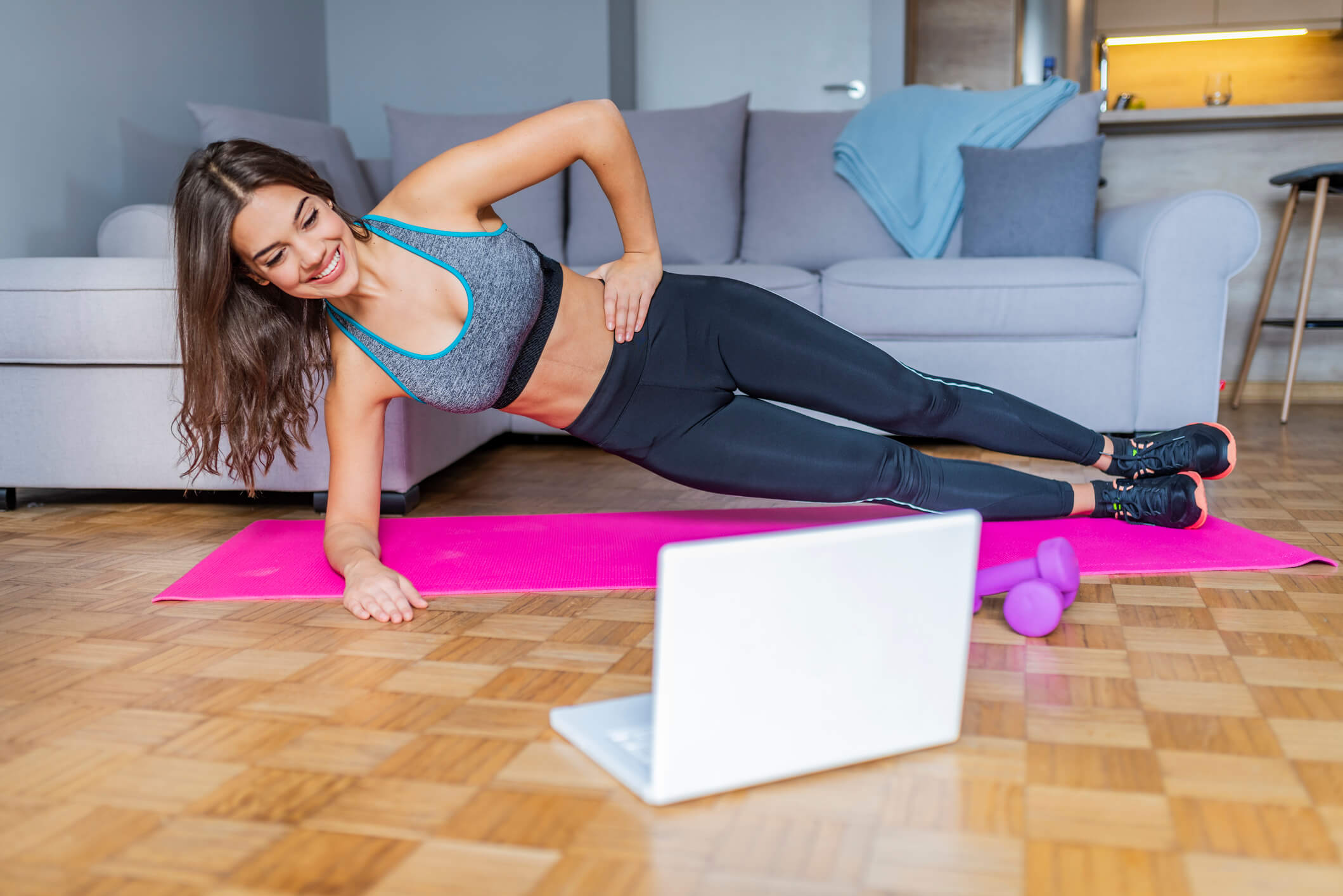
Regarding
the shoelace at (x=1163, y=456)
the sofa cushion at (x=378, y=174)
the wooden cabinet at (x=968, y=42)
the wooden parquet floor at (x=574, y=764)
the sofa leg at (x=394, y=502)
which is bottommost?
the sofa leg at (x=394, y=502)

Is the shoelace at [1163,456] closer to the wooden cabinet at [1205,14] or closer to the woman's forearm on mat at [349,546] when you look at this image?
the woman's forearm on mat at [349,546]

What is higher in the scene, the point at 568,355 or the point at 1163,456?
the point at 568,355

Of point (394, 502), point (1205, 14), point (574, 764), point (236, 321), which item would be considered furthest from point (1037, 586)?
point (1205, 14)

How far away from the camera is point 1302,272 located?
3879 millimetres

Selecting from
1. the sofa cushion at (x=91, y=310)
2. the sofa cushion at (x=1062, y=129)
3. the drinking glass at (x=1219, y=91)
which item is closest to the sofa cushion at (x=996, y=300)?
the sofa cushion at (x=1062, y=129)

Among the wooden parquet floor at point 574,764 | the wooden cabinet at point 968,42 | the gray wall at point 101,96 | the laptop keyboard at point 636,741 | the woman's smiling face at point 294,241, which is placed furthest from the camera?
the wooden cabinet at point 968,42

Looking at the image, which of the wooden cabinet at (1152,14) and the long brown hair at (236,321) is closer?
the long brown hair at (236,321)

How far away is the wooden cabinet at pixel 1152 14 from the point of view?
18.8 feet

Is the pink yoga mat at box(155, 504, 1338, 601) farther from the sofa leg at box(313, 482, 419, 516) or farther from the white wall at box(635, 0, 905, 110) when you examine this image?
the white wall at box(635, 0, 905, 110)

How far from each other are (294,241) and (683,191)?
2157mm

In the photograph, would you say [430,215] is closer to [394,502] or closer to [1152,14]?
[394,502]

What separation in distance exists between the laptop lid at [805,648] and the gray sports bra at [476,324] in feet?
2.15

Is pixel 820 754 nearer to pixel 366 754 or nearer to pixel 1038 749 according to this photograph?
pixel 1038 749

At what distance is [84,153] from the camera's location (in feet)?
9.73
